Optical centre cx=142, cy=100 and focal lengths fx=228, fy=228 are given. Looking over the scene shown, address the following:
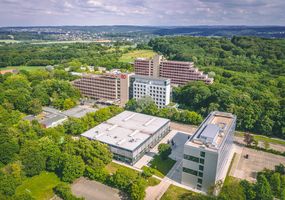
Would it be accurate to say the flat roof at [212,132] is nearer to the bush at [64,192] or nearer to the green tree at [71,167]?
the green tree at [71,167]

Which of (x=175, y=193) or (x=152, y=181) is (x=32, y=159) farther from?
(x=175, y=193)

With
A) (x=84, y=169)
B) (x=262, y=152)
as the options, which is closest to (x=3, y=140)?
(x=84, y=169)

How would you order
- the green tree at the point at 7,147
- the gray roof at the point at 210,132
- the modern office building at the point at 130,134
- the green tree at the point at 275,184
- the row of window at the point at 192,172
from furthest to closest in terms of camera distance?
the modern office building at the point at 130,134
the green tree at the point at 7,147
the row of window at the point at 192,172
the gray roof at the point at 210,132
the green tree at the point at 275,184

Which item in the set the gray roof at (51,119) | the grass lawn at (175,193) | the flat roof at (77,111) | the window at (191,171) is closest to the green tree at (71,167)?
the grass lawn at (175,193)

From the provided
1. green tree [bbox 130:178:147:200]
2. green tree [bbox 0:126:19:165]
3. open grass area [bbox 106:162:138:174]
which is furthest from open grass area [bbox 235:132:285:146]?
green tree [bbox 0:126:19:165]

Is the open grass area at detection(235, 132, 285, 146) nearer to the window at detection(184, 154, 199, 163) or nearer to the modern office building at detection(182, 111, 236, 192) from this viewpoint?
the modern office building at detection(182, 111, 236, 192)

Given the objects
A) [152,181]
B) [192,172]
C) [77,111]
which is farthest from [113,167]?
[77,111]
